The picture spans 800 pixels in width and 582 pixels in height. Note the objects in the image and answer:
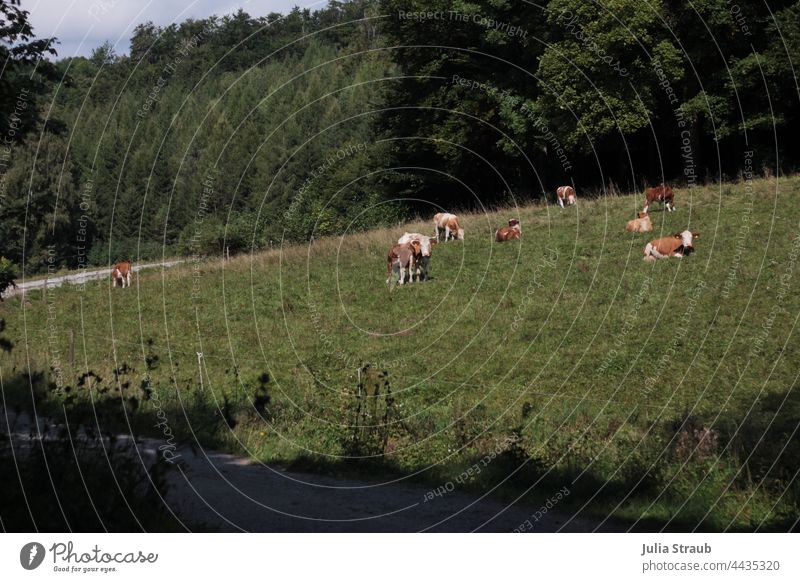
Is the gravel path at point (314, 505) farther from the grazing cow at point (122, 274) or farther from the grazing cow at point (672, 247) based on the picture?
the grazing cow at point (122, 274)

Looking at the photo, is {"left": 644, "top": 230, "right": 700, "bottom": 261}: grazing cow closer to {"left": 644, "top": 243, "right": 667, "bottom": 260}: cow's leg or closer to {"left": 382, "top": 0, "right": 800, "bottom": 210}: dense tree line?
{"left": 644, "top": 243, "right": 667, "bottom": 260}: cow's leg

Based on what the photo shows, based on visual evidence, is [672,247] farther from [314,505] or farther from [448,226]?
[314,505]

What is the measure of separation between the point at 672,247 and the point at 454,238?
35.3 feet

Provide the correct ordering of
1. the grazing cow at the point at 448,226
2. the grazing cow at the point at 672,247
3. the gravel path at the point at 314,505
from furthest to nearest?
the grazing cow at the point at 448,226, the grazing cow at the point at 672,247, the gravel path at the point at 314,505

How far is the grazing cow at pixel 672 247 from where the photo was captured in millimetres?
27781

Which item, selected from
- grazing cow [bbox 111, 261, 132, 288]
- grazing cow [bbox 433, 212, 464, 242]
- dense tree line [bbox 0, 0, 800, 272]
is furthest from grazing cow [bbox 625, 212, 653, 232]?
grazing cow [bbox 111, 261, 132, 288]

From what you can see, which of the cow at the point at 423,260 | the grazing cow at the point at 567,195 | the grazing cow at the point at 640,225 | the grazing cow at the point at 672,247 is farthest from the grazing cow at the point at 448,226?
the grazing cow at the point at 672,247

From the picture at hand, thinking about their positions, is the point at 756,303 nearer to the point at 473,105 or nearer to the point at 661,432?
the point at 661,432

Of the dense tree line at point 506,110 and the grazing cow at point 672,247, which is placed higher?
the dense tree line at point 506,110

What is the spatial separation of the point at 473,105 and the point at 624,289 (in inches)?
1157

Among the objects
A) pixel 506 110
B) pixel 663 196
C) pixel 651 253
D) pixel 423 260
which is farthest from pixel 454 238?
pixel 506 110

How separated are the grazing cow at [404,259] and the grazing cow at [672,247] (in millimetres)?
6524

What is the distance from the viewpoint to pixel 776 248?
26.5 meters

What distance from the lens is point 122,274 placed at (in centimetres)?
3916
